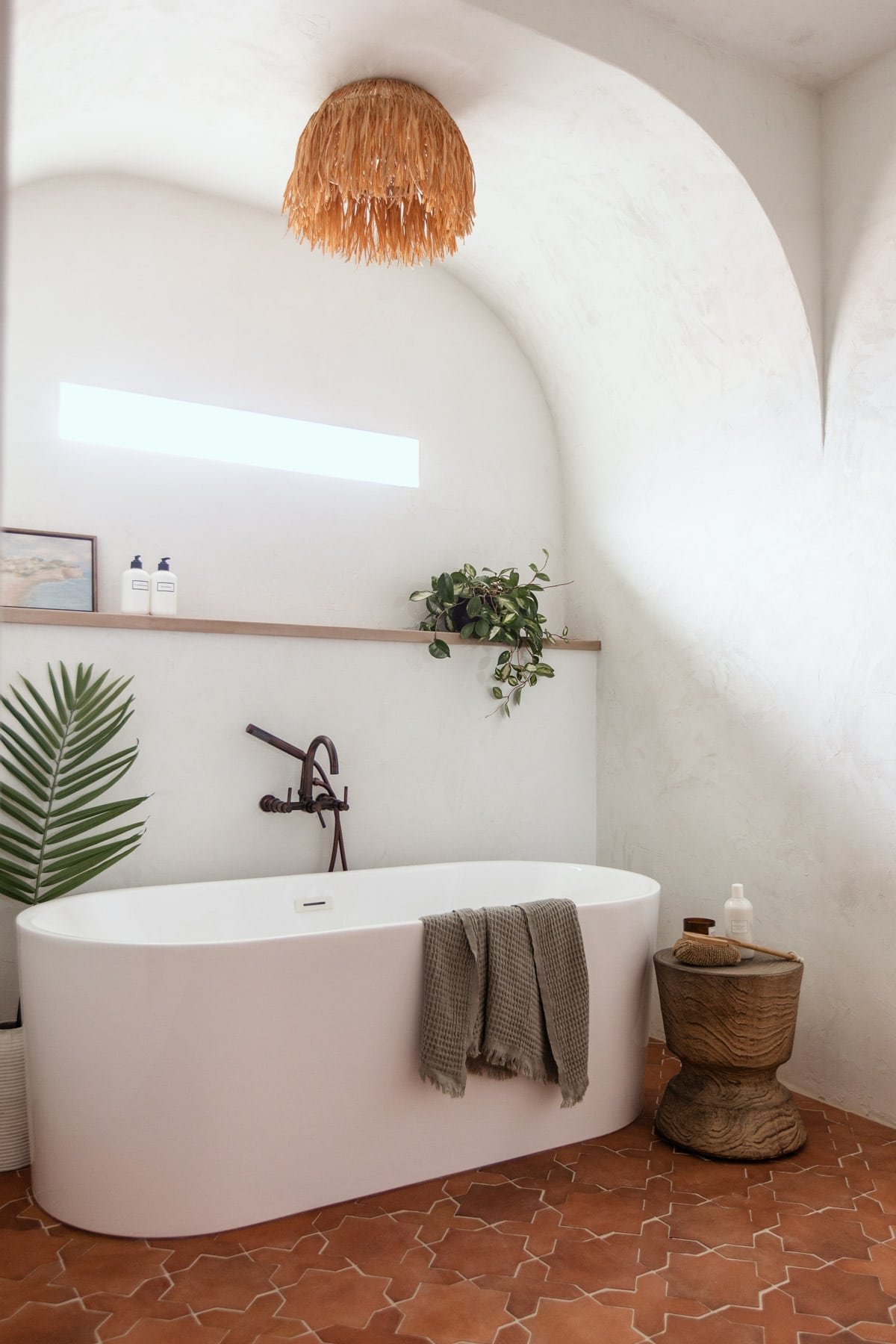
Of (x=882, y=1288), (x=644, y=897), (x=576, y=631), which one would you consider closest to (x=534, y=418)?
(x=576, y=631)

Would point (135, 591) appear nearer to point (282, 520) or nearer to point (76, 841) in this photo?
point (282, 520)

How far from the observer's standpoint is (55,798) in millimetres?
2508

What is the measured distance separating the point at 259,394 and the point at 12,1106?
7.30 ft

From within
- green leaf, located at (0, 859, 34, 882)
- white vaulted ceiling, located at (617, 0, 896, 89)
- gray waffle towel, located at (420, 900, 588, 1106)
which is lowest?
gray waffle towel, located at (420, 900, 588, 1106)

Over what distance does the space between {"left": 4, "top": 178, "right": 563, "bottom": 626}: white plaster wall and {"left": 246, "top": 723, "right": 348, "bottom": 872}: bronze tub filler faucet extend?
522 mm

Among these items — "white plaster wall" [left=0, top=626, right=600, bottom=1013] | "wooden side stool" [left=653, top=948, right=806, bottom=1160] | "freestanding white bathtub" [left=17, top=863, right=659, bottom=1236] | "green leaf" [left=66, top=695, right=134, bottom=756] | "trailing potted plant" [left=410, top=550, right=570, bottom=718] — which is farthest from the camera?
"trailing potted plant" [left=410, top=550, right=570, bottom=718]

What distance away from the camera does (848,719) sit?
106 inches

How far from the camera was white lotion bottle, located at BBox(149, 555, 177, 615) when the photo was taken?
289 centimetres

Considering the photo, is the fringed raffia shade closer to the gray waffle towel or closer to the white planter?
the gray waffle towel

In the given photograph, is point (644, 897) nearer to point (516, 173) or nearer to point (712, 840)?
point (712, 840)

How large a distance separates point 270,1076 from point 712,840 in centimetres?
165

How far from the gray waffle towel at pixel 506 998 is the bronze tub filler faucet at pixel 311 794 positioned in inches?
29.9

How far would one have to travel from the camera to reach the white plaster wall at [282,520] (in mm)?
2895

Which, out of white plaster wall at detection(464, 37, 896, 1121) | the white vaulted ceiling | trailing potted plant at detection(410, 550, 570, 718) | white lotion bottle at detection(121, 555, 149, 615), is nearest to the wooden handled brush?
white plaster wall at detection(464, 37, 896, 1121)
